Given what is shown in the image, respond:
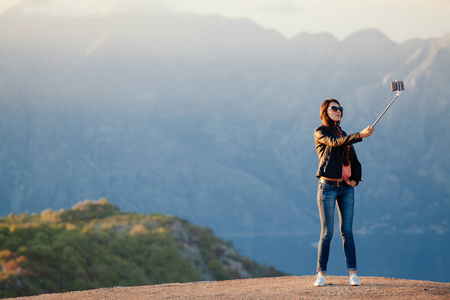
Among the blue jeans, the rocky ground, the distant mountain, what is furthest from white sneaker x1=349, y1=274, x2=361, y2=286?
the distant mountain

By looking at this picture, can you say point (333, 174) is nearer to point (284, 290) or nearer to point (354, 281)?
point (354, 281)

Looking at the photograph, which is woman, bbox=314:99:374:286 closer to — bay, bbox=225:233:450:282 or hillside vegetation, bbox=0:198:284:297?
hillside vegetation, bbox=0:198:284:297

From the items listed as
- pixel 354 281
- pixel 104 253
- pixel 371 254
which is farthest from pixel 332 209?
pixel 371 254

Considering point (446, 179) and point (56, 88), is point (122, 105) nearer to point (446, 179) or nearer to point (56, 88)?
point (56, 88)

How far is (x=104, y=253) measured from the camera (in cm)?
3130

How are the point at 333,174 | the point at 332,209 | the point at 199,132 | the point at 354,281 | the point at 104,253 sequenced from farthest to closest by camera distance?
the point at 199,132
the point at 104,253
the point at 354,281
the point at 332,209
the point at 333,174

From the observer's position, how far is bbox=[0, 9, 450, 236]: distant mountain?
148625mm

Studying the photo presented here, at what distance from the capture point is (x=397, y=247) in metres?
137

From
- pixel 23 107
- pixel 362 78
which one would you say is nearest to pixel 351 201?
pixel 23 107

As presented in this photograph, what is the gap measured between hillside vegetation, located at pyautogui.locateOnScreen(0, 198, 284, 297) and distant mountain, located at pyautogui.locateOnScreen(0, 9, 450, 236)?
335 ft

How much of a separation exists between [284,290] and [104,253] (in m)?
23.9

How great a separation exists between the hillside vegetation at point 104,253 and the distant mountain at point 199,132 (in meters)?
102

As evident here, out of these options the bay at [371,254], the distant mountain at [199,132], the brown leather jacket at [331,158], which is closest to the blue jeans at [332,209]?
the brown leather jacket at [331,158]

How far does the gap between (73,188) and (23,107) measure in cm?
2912
